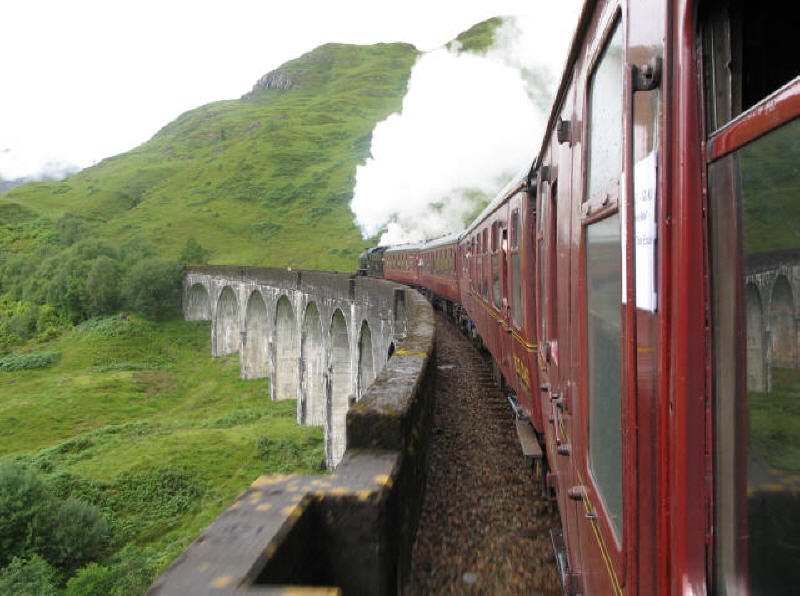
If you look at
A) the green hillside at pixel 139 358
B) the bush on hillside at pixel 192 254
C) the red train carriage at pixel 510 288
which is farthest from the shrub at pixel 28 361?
the red train carriage at pixel 510 288

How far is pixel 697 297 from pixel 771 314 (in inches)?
6.7

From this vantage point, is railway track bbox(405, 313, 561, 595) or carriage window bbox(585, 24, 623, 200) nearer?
carriage window bbox(585, 24, 623, 200)

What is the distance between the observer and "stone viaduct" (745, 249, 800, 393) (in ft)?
2.70

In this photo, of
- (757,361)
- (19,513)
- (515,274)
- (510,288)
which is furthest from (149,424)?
(757,361)

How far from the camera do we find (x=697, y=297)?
42.1 inches

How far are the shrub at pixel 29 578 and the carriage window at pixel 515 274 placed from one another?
12909 mm

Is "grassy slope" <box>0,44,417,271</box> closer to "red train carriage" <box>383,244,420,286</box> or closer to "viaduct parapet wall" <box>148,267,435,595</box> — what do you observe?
"red train carriage" <box>383,244,420,286</box>

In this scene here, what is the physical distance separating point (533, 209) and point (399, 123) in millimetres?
63235

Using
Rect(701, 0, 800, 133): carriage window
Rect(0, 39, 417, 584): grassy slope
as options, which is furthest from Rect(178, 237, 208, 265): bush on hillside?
Rect(701, 0, 800, 133): carriage window

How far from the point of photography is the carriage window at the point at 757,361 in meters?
0.84

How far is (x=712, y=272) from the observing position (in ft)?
3.44

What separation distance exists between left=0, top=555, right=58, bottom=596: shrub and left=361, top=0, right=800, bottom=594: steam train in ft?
49.1

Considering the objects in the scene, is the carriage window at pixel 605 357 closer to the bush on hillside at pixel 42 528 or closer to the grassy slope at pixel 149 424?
the grassy slope at pixel 149 424

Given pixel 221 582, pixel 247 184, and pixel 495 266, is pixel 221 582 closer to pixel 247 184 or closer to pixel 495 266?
pixel 495 266
